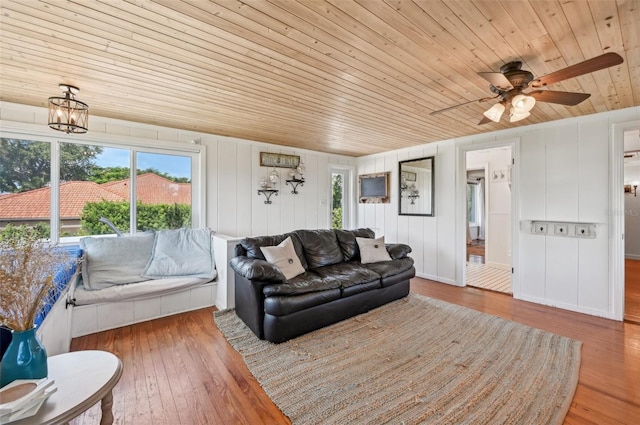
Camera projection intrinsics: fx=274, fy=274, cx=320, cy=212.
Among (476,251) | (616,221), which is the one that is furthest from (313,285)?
(476,251)

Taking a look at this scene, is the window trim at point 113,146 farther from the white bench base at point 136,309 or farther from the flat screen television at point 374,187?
the flat screen television at point 374,187

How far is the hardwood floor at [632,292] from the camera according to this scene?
10.4 feet

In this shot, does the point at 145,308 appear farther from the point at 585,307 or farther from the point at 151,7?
the point at 585,307

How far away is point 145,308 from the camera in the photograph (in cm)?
306

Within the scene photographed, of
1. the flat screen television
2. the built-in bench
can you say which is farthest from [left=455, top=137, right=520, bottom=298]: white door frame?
the built-in bench

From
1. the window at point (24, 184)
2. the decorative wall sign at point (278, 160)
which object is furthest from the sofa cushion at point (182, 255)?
the decorative wall sign at point (278, 160)

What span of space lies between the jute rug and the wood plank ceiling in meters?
2.35

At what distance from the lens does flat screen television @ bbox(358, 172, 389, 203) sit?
17.8 feet

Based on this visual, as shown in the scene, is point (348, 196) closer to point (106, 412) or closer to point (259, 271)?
point (259, 271)

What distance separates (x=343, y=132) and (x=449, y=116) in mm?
1430

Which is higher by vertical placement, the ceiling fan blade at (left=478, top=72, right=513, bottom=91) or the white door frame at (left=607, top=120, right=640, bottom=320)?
the ceiling fan blade at (left=478, top=72, right=513, bottom=91)

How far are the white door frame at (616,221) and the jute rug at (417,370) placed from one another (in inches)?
44.5

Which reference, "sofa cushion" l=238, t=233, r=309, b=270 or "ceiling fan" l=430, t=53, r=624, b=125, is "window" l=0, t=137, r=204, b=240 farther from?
"ceiling fan" l=430, t=53, r=624, b=125

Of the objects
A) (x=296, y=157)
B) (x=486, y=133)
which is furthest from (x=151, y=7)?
(x=486, y=133)
